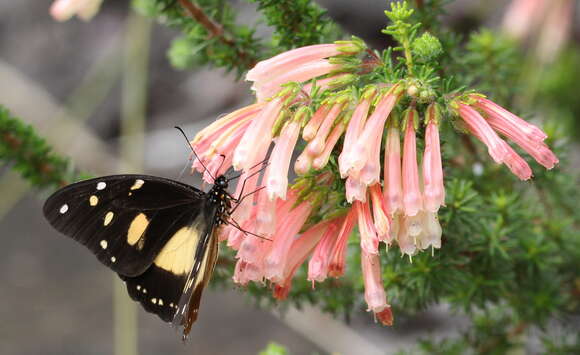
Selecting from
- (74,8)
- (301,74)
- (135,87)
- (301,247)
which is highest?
(135,87)

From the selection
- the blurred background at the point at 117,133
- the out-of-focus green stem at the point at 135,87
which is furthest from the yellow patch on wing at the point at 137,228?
the out-of-focus green stem at the point at 135,87

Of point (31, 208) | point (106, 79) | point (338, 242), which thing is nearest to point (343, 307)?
point (338, 242)

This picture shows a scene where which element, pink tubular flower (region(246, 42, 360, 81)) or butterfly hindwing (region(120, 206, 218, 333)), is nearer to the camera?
pink tubular flower (region(246, 42, 360, 81))

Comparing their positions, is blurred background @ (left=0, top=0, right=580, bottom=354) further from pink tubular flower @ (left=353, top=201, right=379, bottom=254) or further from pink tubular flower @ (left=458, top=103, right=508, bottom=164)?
pink tubular flower @ (left=458, top=103, right=508, bottom=164)

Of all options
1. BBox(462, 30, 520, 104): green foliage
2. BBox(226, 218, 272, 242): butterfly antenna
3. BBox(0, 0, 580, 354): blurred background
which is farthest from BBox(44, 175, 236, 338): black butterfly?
BBox(0, 0, 580, 354): blurred background

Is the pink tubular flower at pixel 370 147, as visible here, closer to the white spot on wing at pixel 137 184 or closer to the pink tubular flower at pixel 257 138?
the pink tubular flower at pixel 257 138

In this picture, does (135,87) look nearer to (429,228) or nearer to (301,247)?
(301,247)

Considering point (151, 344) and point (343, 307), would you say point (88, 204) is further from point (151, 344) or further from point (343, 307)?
point (151, 344)

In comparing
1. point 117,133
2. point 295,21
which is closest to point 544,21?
point 295,21
